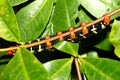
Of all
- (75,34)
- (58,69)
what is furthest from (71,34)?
(58,69)

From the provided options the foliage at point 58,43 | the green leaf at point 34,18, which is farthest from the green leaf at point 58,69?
the green leaf at point 34,18

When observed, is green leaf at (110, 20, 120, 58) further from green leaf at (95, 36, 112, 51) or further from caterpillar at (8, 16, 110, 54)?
green leaf at (95, 36, 112, 51)

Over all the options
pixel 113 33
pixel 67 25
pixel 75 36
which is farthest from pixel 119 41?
pixel 67 25

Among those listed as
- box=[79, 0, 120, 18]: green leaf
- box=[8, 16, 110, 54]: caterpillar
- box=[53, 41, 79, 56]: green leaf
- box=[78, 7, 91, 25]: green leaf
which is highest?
box=[79, 0, 120, 18]: green leaf

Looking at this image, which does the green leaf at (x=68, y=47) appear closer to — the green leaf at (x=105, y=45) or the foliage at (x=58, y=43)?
the foliage at (x=58, y=43)

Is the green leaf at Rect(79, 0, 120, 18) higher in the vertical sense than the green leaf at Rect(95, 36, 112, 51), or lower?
higher

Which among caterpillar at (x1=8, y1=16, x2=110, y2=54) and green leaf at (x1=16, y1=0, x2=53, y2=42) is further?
green leaf at (x1=16, y1=0, x2=53, y2=42)

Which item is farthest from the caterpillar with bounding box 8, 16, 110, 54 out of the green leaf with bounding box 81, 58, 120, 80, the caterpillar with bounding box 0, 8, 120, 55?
the green leaf with bounding box 81, 58, 120, 80
